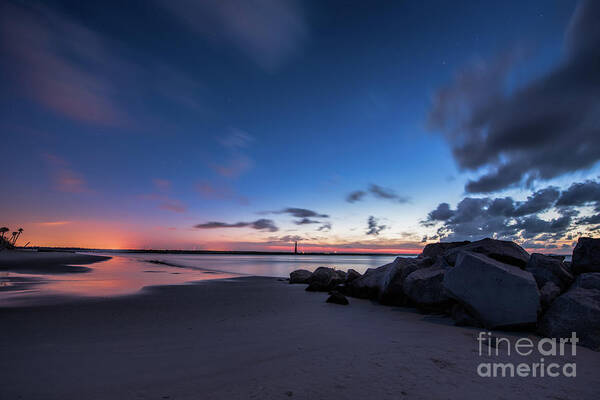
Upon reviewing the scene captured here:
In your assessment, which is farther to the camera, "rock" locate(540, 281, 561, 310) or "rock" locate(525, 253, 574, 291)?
"rock" locate(525, 253, 574, 291)

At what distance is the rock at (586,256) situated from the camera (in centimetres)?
781

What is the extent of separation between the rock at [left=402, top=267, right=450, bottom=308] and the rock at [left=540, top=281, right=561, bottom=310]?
6.84 feet

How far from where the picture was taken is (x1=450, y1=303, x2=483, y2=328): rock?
21.5 feet

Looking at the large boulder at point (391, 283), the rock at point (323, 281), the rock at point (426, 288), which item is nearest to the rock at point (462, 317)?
the rock at point (426, 288)

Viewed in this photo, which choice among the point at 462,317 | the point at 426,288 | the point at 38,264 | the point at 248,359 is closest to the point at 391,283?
the point at 426,288

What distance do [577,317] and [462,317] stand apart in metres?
2.09

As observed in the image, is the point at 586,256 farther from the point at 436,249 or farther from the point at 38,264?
the point at 38,264

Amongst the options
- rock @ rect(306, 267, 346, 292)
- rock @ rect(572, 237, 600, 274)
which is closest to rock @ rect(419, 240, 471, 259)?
rock @ rect(572, 237, 600, 274)

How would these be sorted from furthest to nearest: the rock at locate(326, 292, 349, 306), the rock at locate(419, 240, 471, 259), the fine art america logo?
the rock at locate(419, 240, 471, 259), the rock at locate(326, 292, 349, 306), the fine art america logo

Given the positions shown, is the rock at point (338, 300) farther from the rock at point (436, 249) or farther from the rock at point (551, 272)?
the rock at point (551, 272)

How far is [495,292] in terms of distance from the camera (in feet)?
20.7

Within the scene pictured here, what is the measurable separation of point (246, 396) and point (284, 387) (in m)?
0.47

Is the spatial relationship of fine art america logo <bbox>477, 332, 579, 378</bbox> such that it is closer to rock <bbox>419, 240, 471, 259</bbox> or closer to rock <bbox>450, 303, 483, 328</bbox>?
rock <bbox>450, 303, 483, 328</bbox>

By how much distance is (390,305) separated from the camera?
32.3ft
